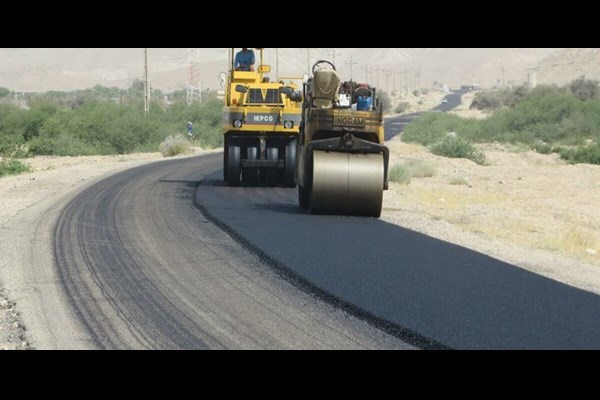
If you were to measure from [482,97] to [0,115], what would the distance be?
8248 centimetres

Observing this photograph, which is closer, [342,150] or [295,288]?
[295,288]

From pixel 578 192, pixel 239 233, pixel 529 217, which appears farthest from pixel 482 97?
pixel 239 233

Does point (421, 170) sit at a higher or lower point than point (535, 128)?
higher

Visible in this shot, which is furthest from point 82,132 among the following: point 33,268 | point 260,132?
point 33,268

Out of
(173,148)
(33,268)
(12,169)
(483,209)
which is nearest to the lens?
(33,268)

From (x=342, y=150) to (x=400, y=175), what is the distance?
11093 mm

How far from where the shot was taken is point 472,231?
758 inches

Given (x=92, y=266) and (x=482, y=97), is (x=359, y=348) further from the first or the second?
(x=482, y=97)

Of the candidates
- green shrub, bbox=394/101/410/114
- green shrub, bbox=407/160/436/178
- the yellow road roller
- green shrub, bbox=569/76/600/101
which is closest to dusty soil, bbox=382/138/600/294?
green shrub, bbox=407/160/436/178

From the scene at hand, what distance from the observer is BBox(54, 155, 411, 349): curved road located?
30.4 ft

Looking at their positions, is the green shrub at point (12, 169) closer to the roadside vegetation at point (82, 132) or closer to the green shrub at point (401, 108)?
the roadside vegetation at point (82, 132)

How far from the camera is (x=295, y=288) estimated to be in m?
11.7

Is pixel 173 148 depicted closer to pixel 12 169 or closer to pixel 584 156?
pixel 12 169

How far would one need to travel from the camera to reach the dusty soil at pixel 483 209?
1485 cm
